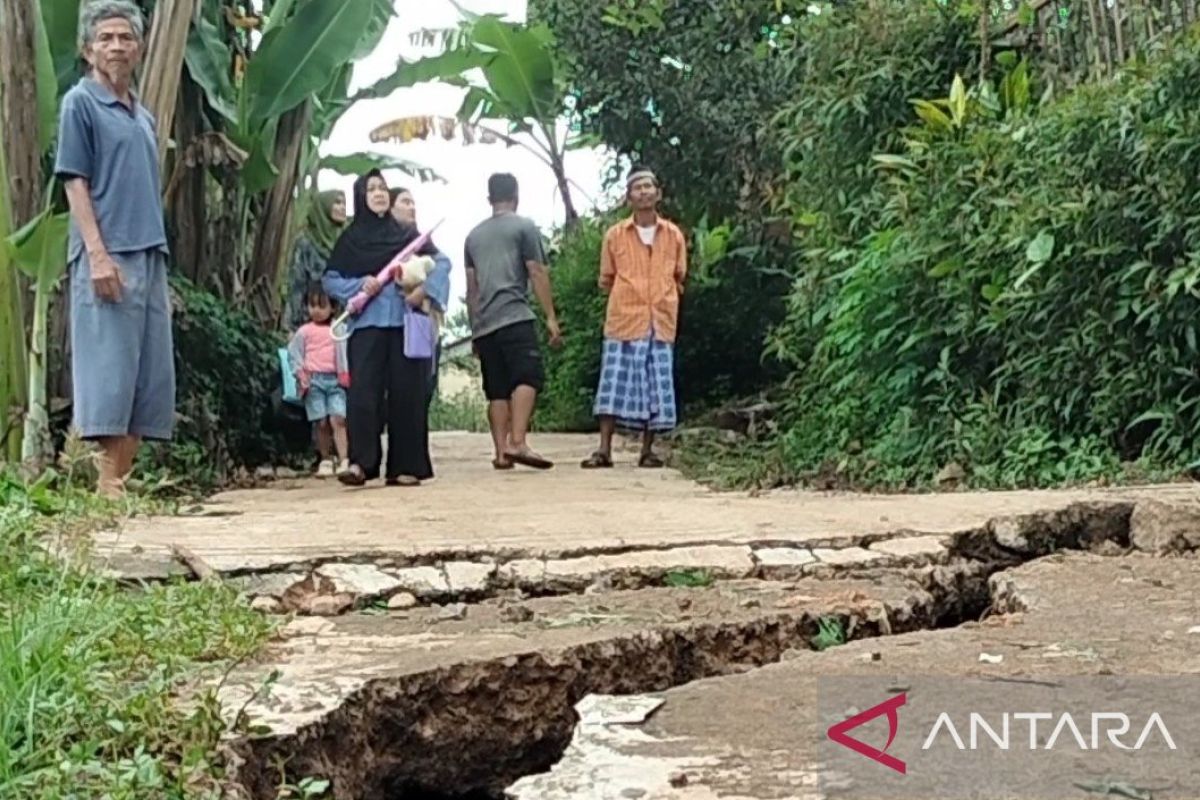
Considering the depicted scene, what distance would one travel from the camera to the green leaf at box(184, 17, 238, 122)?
6.74 meters

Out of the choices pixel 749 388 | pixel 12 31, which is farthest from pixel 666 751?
pixel 749 388

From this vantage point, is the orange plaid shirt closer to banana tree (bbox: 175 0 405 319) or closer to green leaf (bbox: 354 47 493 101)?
banana tree (bbox: 175 0 405 319)

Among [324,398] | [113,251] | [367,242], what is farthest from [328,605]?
[324,398]

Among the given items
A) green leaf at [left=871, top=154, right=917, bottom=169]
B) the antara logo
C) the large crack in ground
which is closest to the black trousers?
green leaf at [left=871, top=154, right=917, bottom=169]

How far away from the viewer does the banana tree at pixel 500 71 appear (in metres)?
8.22

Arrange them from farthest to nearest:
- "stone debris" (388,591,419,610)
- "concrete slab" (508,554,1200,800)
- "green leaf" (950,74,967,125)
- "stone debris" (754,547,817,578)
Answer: "green leaf" (950,74,967,125)
"stone debris" (754,547,817,578)
"stone debris" (388,591,419,610)
"concrete slab" (508,554,1200,800)

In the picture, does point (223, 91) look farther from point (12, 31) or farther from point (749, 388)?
point (749, 388)

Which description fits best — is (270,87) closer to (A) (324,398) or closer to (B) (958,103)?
(A) (324,398)

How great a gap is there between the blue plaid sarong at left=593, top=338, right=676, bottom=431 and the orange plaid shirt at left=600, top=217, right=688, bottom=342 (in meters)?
0.06

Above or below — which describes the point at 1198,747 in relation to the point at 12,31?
below

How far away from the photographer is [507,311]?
6742 millimetres

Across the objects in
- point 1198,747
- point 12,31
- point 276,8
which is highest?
point 276,8

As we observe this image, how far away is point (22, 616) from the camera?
88.5 inches

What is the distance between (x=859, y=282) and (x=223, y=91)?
3.07 meters
